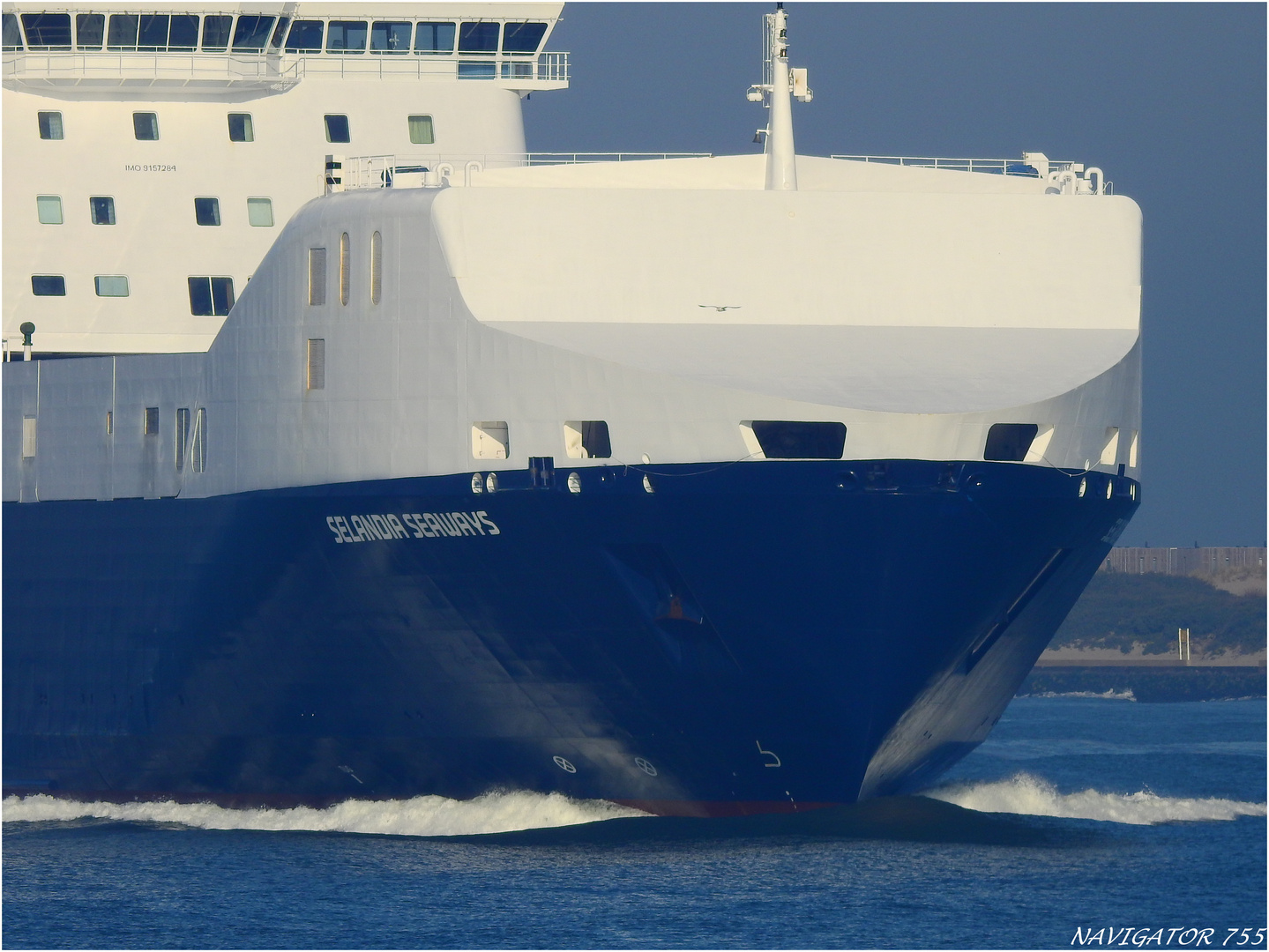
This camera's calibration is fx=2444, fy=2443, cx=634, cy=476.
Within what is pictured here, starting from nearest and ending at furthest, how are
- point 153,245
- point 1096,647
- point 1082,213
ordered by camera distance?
point 1082,213 → point 153,245 → point 1096,647

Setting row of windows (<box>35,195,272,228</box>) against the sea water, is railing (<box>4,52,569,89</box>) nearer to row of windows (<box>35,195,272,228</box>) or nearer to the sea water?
row of windows (<box>35,195,272,228</box>)

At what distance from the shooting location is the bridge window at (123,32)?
38344 mm

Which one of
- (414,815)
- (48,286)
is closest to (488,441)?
(414,815)

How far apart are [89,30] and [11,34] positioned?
126 centimetres

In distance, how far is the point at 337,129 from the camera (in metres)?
38.9

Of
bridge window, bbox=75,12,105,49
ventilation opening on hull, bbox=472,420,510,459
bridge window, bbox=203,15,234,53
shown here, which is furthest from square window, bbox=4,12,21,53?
ventilation opening on hull, bbox=472,420,510,459

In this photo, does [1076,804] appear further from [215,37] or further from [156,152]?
[215,37]

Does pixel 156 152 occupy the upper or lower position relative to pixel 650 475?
upper

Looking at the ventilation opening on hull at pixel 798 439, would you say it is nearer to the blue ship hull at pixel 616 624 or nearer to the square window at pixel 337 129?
the blue ship hull at pixel 616 624

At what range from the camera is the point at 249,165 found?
38.7 m

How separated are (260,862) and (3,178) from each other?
Answer: 1403 cm

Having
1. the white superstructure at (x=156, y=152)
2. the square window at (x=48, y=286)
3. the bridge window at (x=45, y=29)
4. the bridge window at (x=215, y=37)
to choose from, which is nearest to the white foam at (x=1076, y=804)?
Answer: the white superstructure at (x=156, y=152)

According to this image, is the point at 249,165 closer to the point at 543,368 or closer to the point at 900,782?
the point at 543,368

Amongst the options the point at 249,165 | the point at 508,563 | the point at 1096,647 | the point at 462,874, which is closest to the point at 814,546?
the point at 508,563
